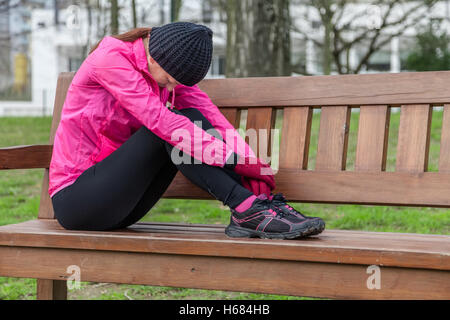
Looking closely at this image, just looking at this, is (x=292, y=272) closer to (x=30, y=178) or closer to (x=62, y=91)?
(x=62, y=91)

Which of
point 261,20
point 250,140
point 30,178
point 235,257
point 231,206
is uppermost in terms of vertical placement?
point 261,20

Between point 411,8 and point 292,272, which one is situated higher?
point 411,8

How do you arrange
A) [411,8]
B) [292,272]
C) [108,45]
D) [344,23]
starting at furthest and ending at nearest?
[344,23] → [411,8] → [108,45] → [292,272]

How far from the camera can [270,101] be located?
112 inches

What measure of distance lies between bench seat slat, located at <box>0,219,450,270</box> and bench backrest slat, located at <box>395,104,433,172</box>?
37cm

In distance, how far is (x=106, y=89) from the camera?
2441 mm

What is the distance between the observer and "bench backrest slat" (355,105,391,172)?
265 cm

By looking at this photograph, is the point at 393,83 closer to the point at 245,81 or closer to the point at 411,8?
the point at 245,81

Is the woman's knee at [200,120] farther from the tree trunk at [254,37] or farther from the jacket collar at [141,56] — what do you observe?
the tree trunk at [254,37]

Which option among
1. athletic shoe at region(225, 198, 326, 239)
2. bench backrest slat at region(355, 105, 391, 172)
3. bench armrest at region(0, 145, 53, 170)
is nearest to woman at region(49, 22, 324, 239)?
athletic shoe at region(225, 198, 326, 239)

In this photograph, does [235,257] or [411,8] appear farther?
[411,8]

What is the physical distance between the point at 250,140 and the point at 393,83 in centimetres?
68
